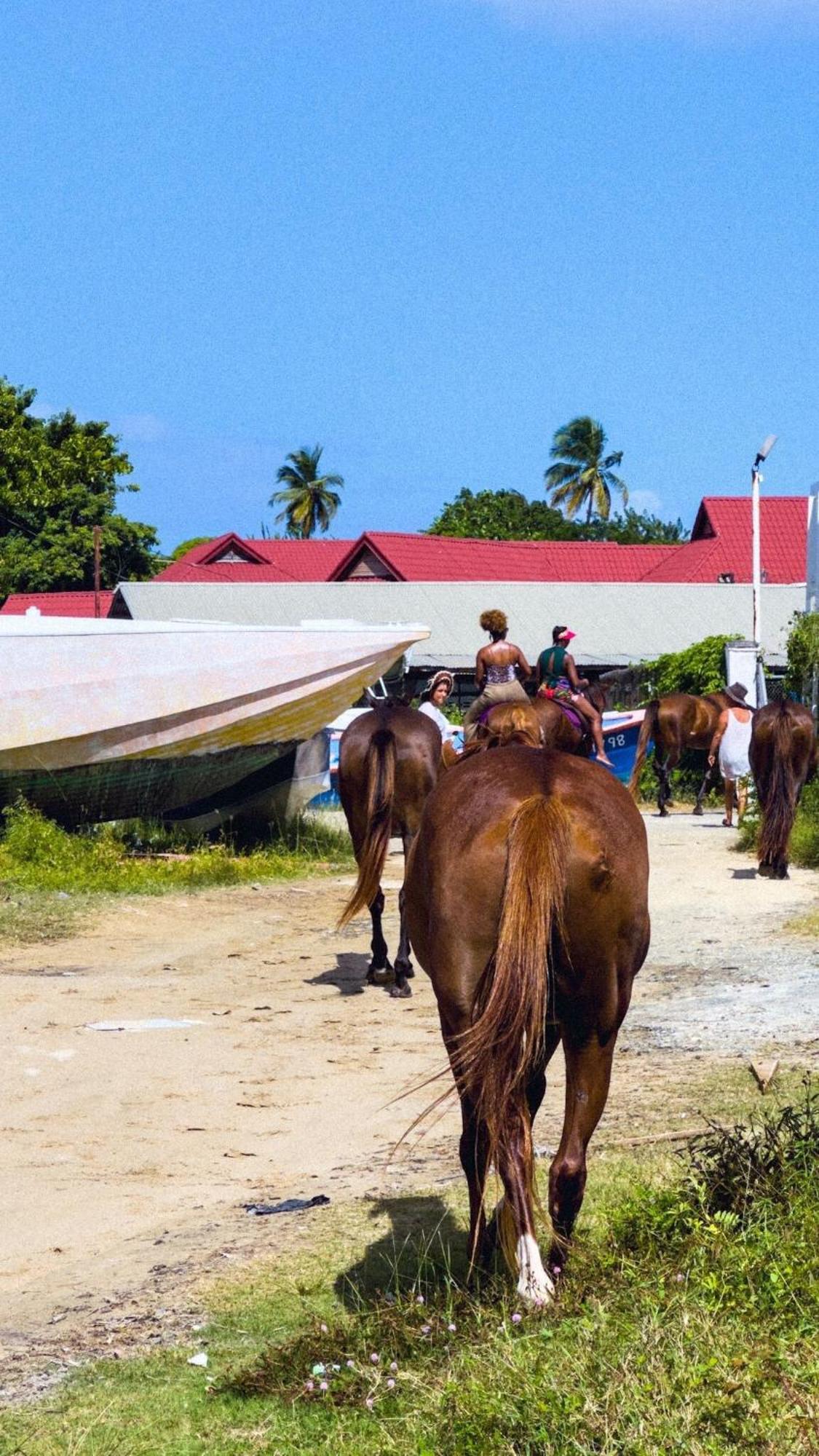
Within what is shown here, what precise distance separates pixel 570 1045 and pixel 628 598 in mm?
35358

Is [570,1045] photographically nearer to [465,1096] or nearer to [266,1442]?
[465,1096]

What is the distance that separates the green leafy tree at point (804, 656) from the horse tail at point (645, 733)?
1974mm

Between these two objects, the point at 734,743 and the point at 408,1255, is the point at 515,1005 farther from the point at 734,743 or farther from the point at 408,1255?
the point at 734,743

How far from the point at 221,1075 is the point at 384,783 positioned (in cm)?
266

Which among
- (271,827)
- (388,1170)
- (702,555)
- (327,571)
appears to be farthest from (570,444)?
(388,1170)

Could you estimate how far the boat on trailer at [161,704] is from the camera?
1636 centimetres

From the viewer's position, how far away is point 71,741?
643 inches

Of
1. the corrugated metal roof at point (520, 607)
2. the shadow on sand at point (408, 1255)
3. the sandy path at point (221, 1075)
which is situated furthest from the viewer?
the corrugated metal roof at point (520, 607)

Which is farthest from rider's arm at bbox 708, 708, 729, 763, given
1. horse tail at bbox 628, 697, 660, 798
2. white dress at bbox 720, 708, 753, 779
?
horse tail at bbox 628, 697, 660, 798

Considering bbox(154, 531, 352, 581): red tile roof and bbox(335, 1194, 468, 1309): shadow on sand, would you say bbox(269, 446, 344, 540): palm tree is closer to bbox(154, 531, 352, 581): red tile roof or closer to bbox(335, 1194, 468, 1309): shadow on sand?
bbox(154, 531, 352, 581): red tile roof

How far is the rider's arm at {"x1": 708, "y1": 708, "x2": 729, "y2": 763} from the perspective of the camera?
21.0 metres

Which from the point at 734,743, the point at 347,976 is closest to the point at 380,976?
the point at 347,976

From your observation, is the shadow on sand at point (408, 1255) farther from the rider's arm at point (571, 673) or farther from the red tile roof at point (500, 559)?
the red tile roof at point (500, 559)

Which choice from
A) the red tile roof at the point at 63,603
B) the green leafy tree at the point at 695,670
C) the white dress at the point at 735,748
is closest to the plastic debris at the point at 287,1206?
the white dress at the point at 735,748
